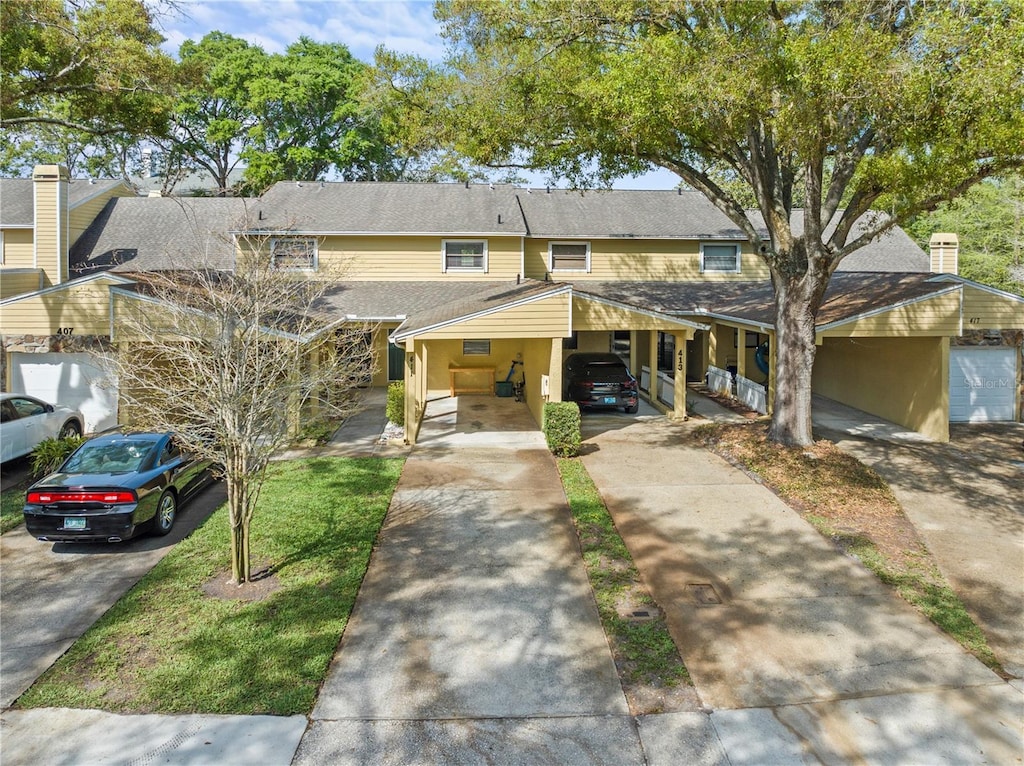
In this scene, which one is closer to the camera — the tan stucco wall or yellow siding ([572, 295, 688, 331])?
yellow siding ([572, 295, 688, 331])

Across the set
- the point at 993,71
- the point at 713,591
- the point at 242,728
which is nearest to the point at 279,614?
the point at 242,728

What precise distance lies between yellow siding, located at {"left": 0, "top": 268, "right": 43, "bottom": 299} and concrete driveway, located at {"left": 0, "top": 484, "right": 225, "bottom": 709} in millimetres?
A: 11402

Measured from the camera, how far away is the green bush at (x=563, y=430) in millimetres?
14117

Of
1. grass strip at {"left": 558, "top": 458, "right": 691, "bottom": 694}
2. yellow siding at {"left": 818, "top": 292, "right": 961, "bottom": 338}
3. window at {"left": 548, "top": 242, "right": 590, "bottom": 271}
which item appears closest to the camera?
grass strip at {"left": 558, "top": 458, "right": 691, "bottom": 694}

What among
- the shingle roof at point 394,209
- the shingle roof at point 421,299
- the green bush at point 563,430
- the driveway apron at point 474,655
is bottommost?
the driveway apron at point 474,655

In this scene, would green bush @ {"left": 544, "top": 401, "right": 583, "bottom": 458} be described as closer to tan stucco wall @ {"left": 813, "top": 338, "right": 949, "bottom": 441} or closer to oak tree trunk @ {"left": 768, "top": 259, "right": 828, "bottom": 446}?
oak tree trunk @ {"left": 768, "top": 259, "right": 828, "bottom": 446}

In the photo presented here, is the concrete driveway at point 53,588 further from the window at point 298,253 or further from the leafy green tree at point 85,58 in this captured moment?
the window at point 298,253

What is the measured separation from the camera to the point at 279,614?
7.49m

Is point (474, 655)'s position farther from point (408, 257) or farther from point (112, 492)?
point (408, 257)

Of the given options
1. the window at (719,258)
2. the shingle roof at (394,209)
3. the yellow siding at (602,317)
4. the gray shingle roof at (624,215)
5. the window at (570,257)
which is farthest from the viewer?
the window at (719,258)

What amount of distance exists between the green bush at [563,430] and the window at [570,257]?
10350 mm

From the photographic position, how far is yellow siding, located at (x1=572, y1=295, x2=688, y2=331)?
15.9 m

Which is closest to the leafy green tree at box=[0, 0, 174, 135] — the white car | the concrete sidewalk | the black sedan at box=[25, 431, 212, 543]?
the white car

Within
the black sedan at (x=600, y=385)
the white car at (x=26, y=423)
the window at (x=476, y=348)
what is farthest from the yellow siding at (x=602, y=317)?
the white car at (x=26, y=423)
